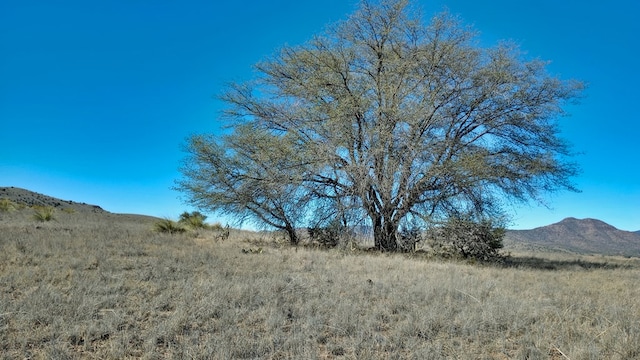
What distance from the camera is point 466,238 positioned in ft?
47.3

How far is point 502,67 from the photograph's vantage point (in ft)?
48.5

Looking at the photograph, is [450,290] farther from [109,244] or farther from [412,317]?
[109,244]

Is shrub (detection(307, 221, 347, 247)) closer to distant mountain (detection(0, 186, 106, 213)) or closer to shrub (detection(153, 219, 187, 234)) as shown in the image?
shrub (detection(153, 219, 187, 234))

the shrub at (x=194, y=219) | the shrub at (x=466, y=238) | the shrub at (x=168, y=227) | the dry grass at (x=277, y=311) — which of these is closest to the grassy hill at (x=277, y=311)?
the dry grass at (x=277, y=311)

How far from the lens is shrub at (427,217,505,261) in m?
14.2

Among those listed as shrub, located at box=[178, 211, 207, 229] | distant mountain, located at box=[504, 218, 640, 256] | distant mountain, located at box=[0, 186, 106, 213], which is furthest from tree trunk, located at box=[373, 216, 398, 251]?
distant mountain, located at box=[504, 218, 640, 256]

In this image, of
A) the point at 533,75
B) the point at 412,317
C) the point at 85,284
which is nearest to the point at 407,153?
the point at 533,75

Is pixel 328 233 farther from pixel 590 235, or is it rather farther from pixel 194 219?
pixel 590 235

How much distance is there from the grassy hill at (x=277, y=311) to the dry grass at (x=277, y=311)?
0.02 metres

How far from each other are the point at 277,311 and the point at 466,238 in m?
9.75

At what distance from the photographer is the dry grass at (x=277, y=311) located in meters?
5.14

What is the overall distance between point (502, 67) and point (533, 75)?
1286 millimetres

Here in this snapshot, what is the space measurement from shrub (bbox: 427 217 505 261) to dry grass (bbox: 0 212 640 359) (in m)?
4.08

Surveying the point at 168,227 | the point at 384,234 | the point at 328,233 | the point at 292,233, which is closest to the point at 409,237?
the point at 384,234
